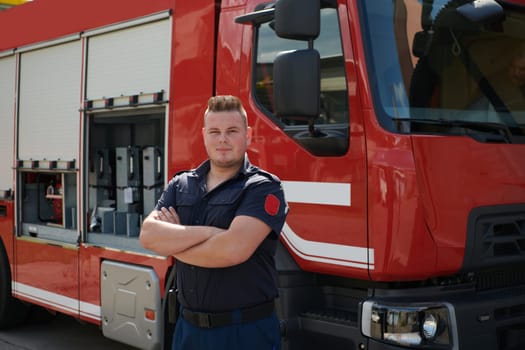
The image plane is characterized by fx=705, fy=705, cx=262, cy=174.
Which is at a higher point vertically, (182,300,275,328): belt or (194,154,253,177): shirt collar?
(194,154,253,177): shirt collar

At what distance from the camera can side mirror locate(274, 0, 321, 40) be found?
3.33 m

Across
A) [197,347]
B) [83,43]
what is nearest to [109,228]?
[83,43]

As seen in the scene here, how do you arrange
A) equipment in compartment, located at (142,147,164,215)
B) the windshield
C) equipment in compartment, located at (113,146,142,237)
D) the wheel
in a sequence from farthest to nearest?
the wheel < equipment in compartment, located at (113,146,142,237) < equipment in compartment, located at (142,147,164,215) < the windshield

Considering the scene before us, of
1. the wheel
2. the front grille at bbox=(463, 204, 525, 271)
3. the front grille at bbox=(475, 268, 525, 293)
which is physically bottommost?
the wheel

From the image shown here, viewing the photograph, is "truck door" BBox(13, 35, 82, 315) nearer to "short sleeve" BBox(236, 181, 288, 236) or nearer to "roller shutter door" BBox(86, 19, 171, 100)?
"roller shutter door" BBox(86, 19, 171, 100)

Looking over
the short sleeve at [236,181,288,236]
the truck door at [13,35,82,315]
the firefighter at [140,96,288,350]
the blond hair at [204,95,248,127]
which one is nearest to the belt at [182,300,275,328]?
the firefighter at [140,96,288,350]

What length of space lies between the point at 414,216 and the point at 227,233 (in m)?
1.04

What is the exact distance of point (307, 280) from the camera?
3771mm

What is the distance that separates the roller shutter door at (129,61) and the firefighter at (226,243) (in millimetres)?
1868

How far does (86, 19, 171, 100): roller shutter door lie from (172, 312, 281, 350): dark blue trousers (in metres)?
2.16

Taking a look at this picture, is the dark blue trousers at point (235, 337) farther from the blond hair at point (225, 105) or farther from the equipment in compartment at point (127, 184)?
the equipment in compartment at point (127, 184)

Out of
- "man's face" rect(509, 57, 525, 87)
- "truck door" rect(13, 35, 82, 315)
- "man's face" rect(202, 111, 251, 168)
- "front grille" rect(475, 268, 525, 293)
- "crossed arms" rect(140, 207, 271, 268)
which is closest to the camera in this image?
"crossed arms" rect(140, 207, 271, 268)

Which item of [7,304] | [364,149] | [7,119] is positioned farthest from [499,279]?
[7,119]

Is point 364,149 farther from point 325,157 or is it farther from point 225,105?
point 225,105
